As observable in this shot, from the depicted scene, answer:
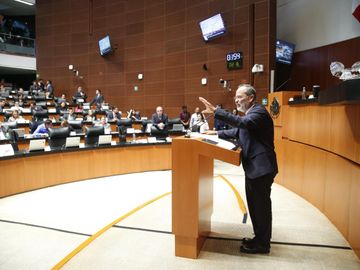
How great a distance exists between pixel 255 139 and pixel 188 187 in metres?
0.61

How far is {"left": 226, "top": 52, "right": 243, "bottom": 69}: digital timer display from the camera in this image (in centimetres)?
945

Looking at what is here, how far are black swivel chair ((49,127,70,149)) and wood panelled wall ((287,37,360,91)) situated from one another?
611 centimetres

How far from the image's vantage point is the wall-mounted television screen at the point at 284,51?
9.38 m

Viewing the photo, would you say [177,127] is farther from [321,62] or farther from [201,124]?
[201,124]

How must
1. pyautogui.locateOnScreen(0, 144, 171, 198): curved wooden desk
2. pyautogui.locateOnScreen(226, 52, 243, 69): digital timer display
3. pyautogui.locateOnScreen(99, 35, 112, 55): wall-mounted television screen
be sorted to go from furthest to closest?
pyautogui.locateOnScreen(99, 35, 112, 55): wall-mounted television screen
pyautogui.locateOnScreen(226, 52, 243, 69): digital timer display
pyautogui.locateOnScreen(0, 144, 171, 198): curved wooden desk

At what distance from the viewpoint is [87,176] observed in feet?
17.8

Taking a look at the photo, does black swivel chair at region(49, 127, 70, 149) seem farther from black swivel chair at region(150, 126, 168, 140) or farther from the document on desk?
the document on desk

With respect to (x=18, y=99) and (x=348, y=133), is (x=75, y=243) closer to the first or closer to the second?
(x=348, y=133)

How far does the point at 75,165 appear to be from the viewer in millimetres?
5230

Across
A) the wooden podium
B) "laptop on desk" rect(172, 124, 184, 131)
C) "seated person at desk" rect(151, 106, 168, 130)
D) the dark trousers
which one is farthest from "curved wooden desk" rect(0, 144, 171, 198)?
the dark trousers

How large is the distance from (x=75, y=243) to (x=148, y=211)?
0.99 metres

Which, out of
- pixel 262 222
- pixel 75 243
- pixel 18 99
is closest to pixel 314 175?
pixel 262 222

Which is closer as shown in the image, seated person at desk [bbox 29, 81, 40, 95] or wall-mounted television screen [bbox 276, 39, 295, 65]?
wall-mounted television screen [bbox 276, 39, 295, 65]

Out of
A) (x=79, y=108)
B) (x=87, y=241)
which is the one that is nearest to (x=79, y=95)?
(x=79, y=108)
